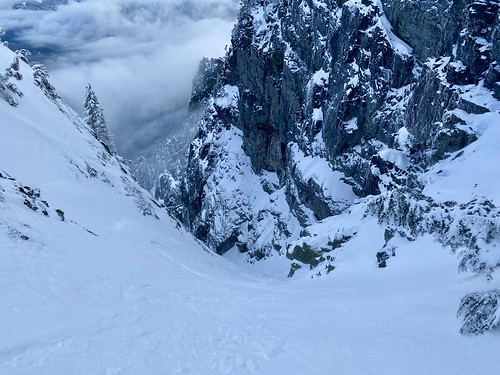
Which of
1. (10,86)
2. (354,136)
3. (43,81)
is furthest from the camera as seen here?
(354,136)

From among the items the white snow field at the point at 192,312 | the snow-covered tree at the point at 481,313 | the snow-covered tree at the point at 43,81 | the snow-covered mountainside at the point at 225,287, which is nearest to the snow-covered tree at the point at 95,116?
the snow-covered tree at the point at 43,81

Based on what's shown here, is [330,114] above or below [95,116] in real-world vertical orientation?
below

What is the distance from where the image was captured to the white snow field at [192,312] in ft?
29.0

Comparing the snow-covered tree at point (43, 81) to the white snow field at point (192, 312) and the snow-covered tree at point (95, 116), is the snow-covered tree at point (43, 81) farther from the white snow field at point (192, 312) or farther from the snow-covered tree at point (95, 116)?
the white snow field at point (192, 312)

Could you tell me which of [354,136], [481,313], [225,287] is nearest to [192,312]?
[225,287]

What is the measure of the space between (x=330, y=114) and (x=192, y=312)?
48406 millimetres

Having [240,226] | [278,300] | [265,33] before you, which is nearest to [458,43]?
[278,300]

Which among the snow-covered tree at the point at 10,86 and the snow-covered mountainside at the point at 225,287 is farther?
the snow-covered tree at the point at 10,86

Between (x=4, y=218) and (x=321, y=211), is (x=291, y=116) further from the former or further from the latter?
(x=4, y=218)

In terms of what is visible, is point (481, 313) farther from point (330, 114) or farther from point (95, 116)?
point (95, 116)

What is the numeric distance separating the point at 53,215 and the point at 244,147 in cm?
7941

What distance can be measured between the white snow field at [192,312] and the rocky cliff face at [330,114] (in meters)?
2.35

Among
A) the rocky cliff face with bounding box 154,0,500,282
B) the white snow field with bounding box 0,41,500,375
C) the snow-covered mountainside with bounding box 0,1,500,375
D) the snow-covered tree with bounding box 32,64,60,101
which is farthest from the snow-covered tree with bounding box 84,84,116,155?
the white snow field with bounding box 0,41,500,375

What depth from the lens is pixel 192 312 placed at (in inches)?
519
